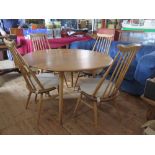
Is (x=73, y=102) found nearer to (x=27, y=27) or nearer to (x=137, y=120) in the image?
(x=137, y=120)

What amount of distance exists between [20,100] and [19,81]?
0.77 m

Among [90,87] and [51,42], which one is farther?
[51,42]

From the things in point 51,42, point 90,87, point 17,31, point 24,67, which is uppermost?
point 17,31

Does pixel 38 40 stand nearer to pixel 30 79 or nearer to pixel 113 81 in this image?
pixel 30 79

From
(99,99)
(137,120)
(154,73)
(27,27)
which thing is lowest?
(137,120)

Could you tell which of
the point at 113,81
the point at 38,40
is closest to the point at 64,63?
the point at 113,81

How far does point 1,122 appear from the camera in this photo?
6.43 ft

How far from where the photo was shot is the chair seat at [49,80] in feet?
6.34

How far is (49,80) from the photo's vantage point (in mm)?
2059

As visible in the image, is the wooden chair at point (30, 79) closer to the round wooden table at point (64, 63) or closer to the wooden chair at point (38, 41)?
the round wooden table at point (64, 63)

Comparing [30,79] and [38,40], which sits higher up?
[38,40]

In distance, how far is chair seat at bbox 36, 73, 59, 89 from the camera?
1.93 m

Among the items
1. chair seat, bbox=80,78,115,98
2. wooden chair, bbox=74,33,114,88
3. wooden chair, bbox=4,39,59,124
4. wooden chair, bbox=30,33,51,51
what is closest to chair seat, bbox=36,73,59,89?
wooden chair, bbox=4,39,59,124
